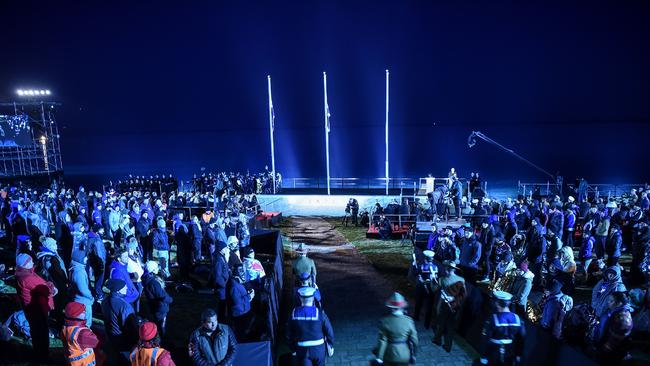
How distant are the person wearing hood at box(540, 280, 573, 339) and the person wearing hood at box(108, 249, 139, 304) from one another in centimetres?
677

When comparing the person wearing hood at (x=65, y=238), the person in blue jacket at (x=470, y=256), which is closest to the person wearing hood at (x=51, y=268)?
the person wearing hood at (x=65, y=238)

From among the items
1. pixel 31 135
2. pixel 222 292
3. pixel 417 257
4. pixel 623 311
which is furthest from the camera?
pixel 31 135

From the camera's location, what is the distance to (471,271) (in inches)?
394

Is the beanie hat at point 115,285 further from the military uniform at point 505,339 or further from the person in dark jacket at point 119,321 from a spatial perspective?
the military uniform at point 505,339

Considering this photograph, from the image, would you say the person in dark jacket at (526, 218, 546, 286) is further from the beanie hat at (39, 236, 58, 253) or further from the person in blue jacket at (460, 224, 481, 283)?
Answer: the beanie hat at (39, 236, 58, 253)

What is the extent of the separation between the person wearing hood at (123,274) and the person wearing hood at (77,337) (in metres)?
1.64

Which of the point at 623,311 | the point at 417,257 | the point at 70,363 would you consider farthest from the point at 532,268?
the point at 70,363

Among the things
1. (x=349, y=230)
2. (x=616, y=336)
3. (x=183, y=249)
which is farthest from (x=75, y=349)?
(x=349, y=230)

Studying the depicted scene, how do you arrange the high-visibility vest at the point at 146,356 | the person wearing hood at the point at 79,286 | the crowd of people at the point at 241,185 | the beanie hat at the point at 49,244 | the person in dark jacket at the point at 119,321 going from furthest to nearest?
1. the crowd of people at the point at 241,185
2. the beanie hat at the point at 49,244
3. the person wearing hood at the point at 79,286
4. the person in dark jacket at the point at 119,321
5. the high-visibility vest at the point at 146,356

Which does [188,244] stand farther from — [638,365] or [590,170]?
[590,170]

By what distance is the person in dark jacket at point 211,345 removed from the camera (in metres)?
4.82

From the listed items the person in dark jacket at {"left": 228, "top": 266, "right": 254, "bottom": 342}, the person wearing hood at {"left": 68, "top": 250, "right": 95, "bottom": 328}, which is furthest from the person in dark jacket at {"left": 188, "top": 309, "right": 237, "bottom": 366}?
the person wearing hood at {"left": 68, "top": 250, "right": 95, "bottom": 328}

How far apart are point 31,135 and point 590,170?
65.7 m

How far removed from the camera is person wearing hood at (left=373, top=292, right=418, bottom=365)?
5.34m
